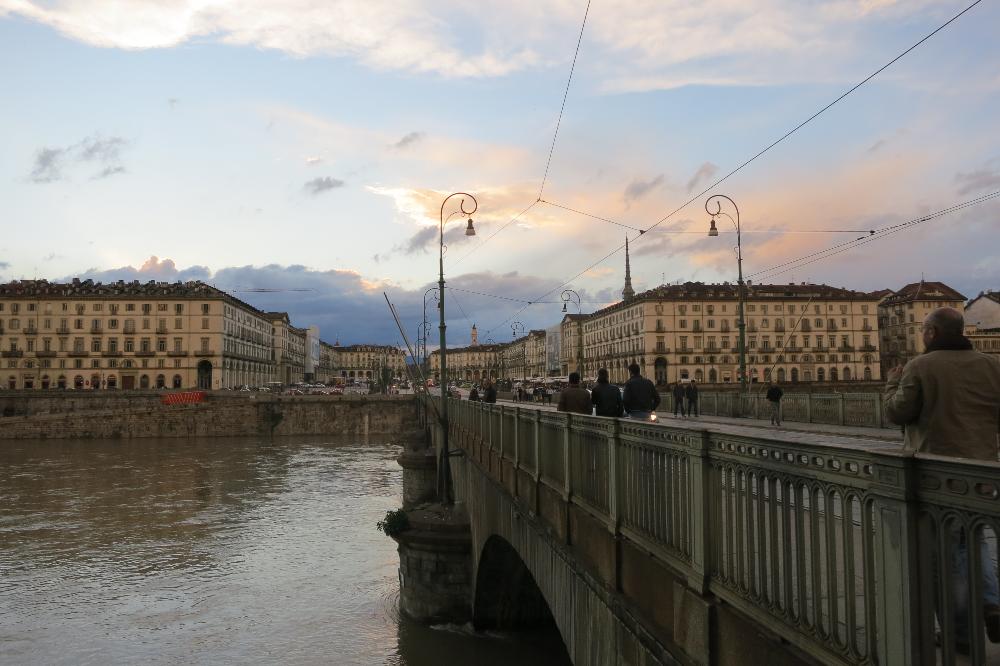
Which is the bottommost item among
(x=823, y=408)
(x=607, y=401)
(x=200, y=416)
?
(x=200, y=416)

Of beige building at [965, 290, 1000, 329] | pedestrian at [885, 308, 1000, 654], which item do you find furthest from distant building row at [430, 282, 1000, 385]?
pedestrian at [885, 308, 1000, 654]

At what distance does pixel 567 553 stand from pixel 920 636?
16.8 ft

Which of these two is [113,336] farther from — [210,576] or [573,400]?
[573,400]

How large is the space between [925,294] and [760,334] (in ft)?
74.6

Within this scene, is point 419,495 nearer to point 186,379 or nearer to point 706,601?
point 706,601

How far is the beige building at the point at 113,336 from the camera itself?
355 feet

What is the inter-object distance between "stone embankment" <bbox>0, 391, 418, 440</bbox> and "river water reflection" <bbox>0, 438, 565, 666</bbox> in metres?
32.9

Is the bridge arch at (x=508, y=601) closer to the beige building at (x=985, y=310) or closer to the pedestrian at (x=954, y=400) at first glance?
the pedestrian at (x=954, y=400)

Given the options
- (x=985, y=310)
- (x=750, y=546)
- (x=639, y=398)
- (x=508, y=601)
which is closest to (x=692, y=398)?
(x=508, y=601)

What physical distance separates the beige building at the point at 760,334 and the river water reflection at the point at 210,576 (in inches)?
2865

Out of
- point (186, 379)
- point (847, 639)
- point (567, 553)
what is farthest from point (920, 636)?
point (186, 379)

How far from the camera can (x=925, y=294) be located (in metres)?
106

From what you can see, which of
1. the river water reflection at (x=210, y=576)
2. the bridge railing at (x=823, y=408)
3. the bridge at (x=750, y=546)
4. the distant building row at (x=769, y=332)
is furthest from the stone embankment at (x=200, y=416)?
the bridge at (x=750, y=546)

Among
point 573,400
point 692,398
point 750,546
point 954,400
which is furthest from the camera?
point 692,398
